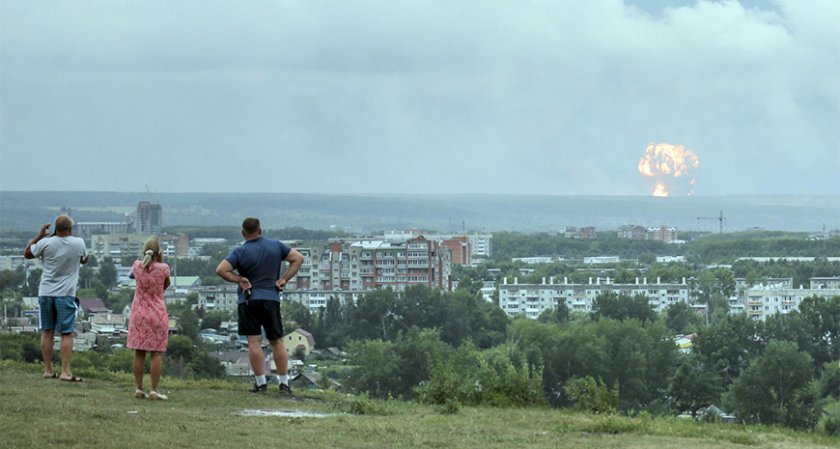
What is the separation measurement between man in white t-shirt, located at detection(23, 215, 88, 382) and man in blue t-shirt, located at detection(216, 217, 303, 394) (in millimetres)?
1405

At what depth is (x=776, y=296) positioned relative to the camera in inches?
3487

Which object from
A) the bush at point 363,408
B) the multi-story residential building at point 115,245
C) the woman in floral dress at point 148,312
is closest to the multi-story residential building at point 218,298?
the multi-story residential building at point 115,245

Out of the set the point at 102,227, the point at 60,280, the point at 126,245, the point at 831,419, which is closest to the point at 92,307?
the point at 831,419

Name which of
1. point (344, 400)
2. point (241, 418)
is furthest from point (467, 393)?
point (241, 418)

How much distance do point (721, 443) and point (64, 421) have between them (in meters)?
3.83

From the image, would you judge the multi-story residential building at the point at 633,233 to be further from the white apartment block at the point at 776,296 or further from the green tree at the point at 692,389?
the green tree at the point at 692,389

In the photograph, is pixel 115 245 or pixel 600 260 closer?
pixel 115 245

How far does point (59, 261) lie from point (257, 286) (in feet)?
5.52

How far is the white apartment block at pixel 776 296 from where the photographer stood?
80.4 m

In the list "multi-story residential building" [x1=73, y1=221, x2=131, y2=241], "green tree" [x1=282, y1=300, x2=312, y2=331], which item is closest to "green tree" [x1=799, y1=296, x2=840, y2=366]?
"green tree" [x1=282, y1=300, x2=312, y2=331]

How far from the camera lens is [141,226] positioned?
453ft

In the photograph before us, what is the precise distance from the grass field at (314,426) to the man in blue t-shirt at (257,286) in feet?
0.94

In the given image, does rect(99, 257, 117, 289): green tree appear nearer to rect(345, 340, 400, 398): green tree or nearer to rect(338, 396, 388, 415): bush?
rect(345, 340, 400, 398): green tree

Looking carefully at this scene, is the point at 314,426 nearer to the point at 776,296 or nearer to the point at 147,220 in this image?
the point at 776,296
